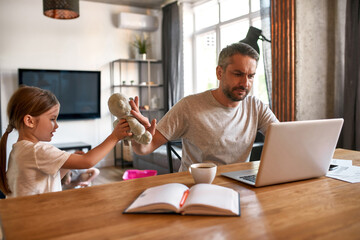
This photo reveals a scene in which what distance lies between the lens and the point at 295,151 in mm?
1171

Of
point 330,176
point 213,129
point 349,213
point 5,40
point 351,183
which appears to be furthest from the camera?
point 5,40

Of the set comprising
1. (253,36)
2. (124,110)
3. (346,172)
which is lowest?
(346,172)

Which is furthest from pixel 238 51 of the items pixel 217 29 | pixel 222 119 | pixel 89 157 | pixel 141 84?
pixel 141 84

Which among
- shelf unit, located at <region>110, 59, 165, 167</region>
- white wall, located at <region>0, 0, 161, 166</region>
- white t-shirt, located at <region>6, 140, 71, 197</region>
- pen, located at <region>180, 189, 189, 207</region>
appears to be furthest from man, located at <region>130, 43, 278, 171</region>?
white wall, located at <region>0, 0, 161, 166</region>

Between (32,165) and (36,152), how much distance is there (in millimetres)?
52

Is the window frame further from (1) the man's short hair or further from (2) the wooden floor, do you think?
(1) the man's short hair

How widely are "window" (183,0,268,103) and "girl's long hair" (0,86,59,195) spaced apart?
3.42 meters

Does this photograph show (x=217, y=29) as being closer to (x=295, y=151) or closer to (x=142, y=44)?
(x=142, y=44)

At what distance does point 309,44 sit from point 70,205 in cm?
293

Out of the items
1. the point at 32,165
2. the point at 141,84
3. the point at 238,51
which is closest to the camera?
the point at 32,165

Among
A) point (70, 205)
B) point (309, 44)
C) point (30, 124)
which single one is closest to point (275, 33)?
point (309, 44)

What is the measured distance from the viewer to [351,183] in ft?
4.00

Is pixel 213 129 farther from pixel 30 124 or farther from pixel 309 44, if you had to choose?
pixel 309 44

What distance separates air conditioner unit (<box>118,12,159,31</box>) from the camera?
538 centimetres
